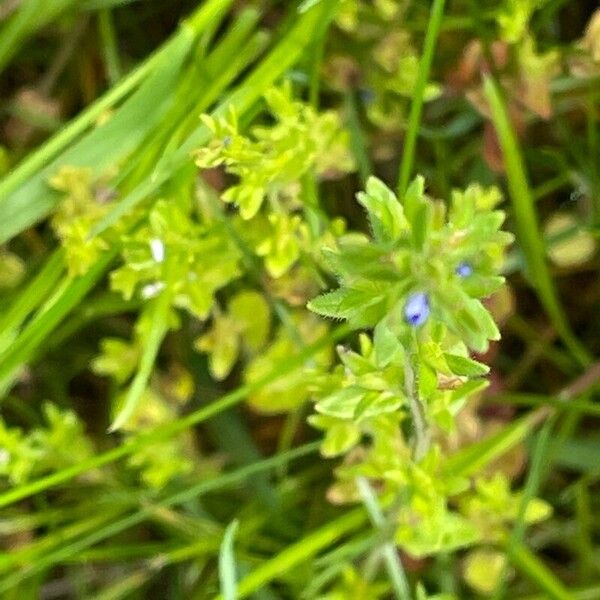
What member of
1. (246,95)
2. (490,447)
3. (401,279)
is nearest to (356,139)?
(246,95)

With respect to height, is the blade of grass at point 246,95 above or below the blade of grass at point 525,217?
above

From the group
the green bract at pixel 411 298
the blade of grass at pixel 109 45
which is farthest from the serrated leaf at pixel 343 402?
the blade of grass at pixel 109 45

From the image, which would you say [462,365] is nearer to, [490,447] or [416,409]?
[416,409]

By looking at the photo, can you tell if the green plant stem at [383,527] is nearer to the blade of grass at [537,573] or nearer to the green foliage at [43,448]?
the blade of grass at [537,573]

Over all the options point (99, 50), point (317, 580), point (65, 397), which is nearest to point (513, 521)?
point (317, 580)

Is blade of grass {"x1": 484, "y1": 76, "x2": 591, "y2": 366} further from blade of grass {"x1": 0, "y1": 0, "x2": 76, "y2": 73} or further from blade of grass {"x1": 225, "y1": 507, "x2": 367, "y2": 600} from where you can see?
blade of grass {"x1": 0, "y1": 0, "x2": 76, "y2": 73}

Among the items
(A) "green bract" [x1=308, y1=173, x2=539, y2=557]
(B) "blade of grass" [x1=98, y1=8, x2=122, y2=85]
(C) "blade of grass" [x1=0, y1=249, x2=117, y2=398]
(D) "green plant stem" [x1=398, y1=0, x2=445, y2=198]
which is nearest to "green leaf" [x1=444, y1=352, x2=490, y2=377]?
(A) "green bract" [x1=308, y1=173, x2=539, y2=557]

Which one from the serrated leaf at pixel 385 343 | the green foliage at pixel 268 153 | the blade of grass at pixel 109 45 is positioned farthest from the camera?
the blade of grass at pixel 109 45
